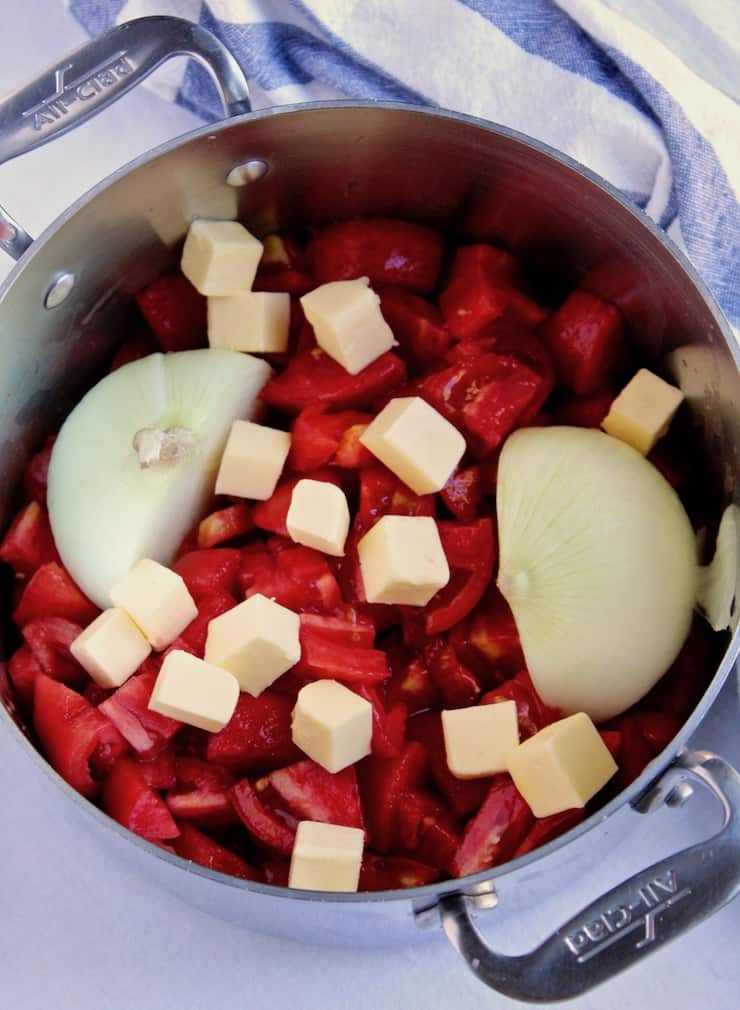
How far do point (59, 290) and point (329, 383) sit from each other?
0.27 meters

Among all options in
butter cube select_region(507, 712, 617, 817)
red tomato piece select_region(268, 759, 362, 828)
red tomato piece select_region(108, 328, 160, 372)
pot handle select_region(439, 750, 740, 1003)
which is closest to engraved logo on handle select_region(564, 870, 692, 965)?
pot handle select_region(439, 750, 740, 1003)

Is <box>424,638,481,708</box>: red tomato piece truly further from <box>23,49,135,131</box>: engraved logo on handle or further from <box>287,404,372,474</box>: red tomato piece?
<box>23,49,135,131</box>: engraved logo on handle

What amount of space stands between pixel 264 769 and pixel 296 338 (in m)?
0.43

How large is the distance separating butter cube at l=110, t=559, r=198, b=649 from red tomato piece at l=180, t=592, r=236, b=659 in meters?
0.02

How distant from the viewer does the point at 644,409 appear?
1.08 metres

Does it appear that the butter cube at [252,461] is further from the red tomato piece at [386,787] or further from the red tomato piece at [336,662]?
the red tomato piece at [386,787]

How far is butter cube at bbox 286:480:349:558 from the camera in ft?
3.38

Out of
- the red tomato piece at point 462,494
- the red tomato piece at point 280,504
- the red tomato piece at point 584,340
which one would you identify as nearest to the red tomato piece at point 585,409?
the red tomato piece at point 584,340

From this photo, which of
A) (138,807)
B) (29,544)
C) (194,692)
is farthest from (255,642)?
(29,544)

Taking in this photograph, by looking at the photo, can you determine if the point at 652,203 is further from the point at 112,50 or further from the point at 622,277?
the point at 112,50

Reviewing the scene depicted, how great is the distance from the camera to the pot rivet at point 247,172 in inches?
43.8

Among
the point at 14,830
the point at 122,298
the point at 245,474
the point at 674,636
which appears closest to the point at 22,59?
the point at 122,298

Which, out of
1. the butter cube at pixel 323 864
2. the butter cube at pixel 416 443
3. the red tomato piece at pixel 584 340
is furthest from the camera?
the red tomato piece at pixel 584 340

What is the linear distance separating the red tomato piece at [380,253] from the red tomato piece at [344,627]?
0.36 meters
